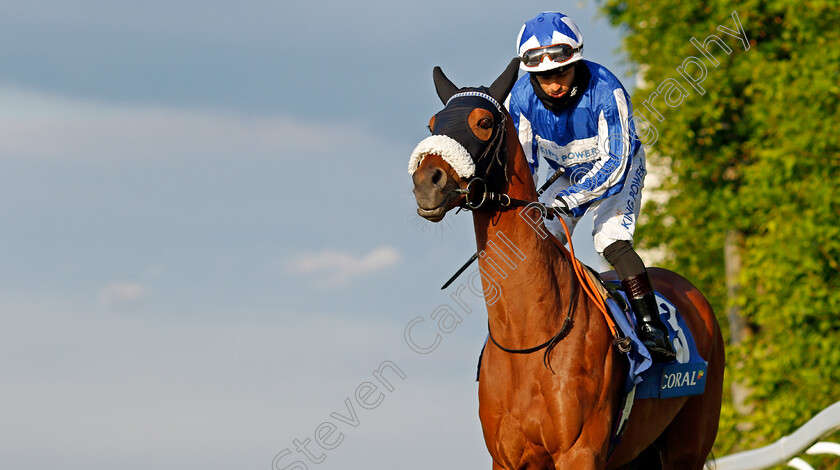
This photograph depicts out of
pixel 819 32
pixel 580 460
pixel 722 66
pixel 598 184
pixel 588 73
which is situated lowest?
pixel 580 460

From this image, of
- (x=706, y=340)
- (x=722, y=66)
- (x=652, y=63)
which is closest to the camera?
(x=706, y=340)

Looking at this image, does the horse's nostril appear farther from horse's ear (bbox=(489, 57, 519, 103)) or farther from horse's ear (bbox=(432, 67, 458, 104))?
horse's ear (bbox=(432, 67, 458, 104))

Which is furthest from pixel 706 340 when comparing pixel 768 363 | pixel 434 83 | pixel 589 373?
pixel 768 363

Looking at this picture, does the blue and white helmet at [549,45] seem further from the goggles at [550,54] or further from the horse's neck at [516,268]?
the horse's neck at [516,268]

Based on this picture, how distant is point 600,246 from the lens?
6.05 m

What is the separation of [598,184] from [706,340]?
6.23ft

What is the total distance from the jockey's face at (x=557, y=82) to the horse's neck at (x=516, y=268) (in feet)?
2.33

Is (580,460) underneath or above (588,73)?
underneath

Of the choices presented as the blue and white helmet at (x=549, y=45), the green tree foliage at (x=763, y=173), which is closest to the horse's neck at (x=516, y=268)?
the blue and white helmet at (x=549, y=45)

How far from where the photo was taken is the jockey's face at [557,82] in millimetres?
5734

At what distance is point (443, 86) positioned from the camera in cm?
535

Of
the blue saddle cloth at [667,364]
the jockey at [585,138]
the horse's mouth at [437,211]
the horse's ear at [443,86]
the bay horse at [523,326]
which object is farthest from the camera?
the jockey at [585,138]

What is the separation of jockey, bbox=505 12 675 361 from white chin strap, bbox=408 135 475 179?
3.44 ft

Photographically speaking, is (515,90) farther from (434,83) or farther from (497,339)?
(497,339)
